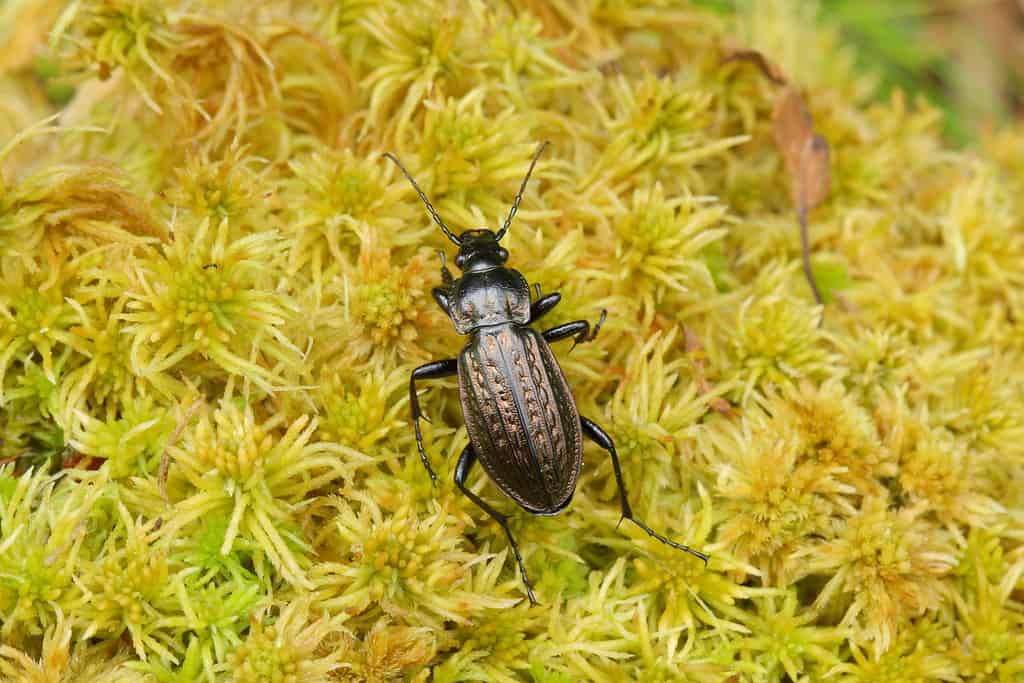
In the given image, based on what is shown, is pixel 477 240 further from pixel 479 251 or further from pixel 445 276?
pixel 445 276

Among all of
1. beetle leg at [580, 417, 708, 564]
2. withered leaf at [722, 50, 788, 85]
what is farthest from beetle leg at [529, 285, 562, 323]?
withered leaf at [722, 50, 788, 85]

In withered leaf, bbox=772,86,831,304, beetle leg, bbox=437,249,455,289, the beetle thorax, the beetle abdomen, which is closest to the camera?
the beetle abdomen

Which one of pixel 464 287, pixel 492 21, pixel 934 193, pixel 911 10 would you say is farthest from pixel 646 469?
pixel 911 10

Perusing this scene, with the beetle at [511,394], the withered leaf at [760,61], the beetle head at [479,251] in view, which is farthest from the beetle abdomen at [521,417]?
the withered leaf at [760,61]

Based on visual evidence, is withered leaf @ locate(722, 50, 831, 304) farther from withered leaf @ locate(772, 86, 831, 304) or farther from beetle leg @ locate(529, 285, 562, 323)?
beetle leg @ locate(529, 285, 562, 323)

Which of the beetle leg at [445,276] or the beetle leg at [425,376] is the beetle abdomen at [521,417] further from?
the beetle leg at [445,276]

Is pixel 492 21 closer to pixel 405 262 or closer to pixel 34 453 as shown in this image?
pixel 405 262
